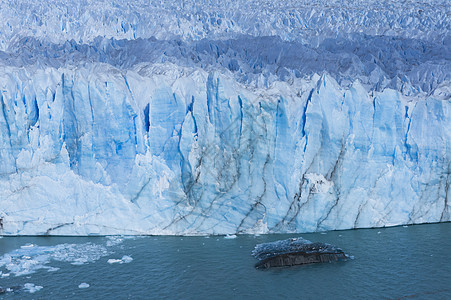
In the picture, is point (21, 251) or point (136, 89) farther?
point (136, 89)

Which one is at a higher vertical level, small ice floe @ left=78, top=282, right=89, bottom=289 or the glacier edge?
the glacier edge

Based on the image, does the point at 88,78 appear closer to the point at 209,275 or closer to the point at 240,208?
the point at 240,208

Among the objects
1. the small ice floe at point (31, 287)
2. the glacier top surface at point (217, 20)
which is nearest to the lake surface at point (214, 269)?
the small ice floe at point (31, 287)

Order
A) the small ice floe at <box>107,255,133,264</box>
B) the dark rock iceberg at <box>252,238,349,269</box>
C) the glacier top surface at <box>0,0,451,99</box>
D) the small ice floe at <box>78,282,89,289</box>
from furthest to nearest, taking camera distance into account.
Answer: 1. the glacier top surface at <box>0,0,451,99</box>
2. the small ice floe at <box>107,255,133,264</box>
3. the dark rock iceberg at <box>252,238,349,269</box>
4. the small ice floe at <box>78,282,89,289</box>

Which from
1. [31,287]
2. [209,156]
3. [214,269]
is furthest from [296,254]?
[31,287]

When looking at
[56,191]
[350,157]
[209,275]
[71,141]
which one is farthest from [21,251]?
[350,157]

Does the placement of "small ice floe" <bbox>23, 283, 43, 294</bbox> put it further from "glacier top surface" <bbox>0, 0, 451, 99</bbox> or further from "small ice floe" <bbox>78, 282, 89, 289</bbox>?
"glacier top surface" <bbox>0, 0, 451, 99</bbox>

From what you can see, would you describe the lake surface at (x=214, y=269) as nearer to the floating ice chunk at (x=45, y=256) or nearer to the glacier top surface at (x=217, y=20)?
the floating ice chunk at (x=45, y=256)

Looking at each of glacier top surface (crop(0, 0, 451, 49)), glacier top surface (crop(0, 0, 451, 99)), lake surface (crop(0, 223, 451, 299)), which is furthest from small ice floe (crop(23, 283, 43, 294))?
glacier top surface (crop(0, 0, 451, 49))
